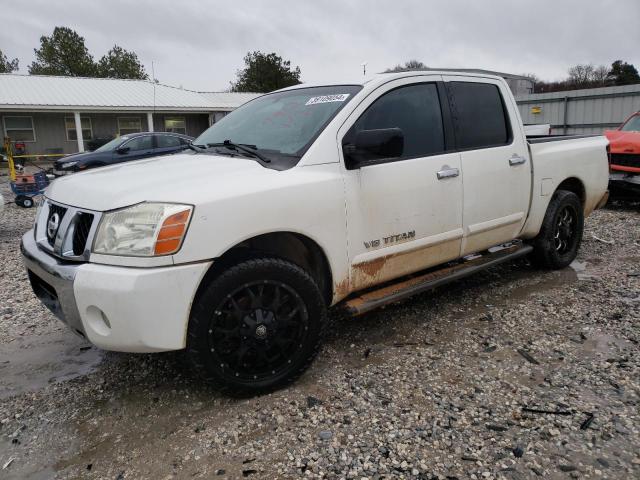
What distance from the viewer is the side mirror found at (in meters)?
2.96

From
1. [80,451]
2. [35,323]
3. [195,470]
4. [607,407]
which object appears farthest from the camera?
[35,323]

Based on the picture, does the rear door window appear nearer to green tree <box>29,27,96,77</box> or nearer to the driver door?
the driver door

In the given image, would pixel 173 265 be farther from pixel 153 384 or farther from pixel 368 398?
pixel 368 398

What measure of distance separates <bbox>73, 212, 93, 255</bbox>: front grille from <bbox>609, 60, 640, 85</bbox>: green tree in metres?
54.0

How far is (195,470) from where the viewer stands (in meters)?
2.32

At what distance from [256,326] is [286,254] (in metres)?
0.55

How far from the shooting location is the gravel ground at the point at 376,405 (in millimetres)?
2346

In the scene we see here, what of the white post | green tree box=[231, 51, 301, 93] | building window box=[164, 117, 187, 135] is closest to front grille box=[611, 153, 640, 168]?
the white post

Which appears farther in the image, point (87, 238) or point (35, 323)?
point (35, 323)

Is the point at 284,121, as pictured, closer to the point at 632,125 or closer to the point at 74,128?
the point at 632,125

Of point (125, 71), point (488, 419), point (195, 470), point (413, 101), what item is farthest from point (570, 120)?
point (125, 71)

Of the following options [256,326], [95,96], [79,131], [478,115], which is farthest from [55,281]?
[95,96]

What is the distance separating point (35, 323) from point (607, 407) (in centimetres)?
428

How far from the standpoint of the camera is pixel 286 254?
312 centimetres
